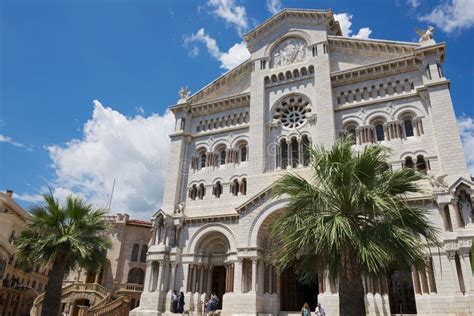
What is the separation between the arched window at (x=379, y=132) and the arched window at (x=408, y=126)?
1.48m

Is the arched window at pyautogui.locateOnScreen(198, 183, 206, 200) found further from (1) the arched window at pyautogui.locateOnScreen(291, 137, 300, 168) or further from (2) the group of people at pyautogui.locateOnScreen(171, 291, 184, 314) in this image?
(2) the group of people at pyautogui.locateOnScreen(171, 291, 184, 314)

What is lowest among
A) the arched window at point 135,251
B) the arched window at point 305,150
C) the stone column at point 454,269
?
the stone column at point 454,269

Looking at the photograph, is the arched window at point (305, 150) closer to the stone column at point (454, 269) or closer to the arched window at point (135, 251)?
the stone column at point (454, 269)

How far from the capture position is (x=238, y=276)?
959 inches

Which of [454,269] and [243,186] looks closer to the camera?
[454,269]

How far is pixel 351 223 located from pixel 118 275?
3159 cm

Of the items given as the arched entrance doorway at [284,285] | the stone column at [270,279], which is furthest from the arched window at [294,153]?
the stone column at [270,279]

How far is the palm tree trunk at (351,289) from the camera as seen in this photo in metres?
12.5

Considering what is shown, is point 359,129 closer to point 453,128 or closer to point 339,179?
point 453,128

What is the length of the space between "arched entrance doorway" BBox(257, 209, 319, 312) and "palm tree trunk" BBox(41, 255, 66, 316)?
466 inches

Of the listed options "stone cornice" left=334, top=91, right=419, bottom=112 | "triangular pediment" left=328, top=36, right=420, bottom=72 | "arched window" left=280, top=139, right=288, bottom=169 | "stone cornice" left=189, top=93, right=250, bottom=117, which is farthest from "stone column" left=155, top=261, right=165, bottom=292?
→ "triangular pediment" left=328, top=36, right=420, bottom=72

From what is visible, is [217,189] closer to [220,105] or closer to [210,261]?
[210,261]

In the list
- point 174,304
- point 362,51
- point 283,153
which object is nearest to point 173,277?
point 174,304

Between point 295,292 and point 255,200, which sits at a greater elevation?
point 255,200
